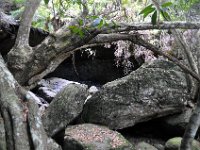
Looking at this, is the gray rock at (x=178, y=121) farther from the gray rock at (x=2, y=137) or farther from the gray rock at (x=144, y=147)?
the gray rock at (x=2, y=137)

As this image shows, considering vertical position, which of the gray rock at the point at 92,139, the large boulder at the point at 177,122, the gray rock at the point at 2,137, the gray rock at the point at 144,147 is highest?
the gray rock at the point at 2,137

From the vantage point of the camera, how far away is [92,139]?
539 centimetres

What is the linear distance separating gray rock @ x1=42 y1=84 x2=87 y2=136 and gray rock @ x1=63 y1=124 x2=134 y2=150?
21 cm

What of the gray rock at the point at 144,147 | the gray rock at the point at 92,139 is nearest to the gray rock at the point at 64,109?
the gray rock at the point at 92,139

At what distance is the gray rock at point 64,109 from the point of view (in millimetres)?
5797

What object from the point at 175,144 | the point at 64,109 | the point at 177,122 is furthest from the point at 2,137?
the point at 177,122

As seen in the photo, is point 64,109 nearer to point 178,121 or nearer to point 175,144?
point 175,144

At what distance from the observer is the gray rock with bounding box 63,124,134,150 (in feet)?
17.1

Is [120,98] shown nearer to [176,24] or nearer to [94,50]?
[176,24]

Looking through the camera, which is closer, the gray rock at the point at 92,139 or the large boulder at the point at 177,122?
the gray rock at the point at 92,139

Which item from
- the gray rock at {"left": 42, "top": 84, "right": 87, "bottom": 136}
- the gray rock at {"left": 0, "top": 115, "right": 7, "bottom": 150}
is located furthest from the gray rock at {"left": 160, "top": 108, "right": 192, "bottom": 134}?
the gray rock at {"left": 0, "top": 115, "right": 7, "bottom": 150}

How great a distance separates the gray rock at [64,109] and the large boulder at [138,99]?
1.32 ft

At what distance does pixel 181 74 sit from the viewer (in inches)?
267

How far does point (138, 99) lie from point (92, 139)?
1498mm
